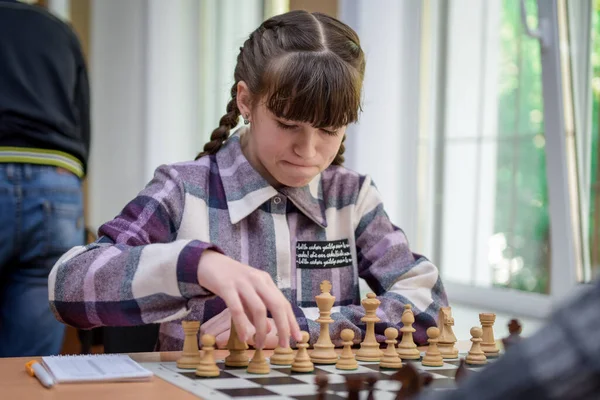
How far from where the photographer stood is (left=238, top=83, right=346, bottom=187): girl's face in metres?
1.59

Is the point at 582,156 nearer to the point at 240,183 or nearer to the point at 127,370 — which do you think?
the point at 240,183

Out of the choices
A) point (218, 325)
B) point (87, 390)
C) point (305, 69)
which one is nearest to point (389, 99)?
point (305, 69)

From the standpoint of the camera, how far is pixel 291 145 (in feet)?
5.25

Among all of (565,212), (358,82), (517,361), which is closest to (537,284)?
(565,212)

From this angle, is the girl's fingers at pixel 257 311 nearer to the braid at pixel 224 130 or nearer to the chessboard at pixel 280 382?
the chessboard at pixel 280 382

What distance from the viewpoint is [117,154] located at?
16.9 feet

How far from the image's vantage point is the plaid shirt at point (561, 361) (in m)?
0.38

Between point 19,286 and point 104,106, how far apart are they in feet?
10.1

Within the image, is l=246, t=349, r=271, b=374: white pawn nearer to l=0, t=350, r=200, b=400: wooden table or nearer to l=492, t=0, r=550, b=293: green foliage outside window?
l=0, t=350, r=200, b=400: wooden table

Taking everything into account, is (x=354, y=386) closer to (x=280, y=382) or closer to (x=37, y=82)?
(x=280, y=382)

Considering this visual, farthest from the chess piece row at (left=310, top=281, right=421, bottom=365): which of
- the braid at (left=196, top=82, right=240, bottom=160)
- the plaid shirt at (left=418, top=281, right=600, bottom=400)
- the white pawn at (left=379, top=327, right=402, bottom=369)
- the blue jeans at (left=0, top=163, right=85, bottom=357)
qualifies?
the blue jeans at (left=0, top=163, right=85, bottom=357)

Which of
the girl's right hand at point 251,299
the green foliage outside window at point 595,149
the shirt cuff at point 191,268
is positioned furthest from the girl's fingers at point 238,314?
the green foliage outside window at point 595,149

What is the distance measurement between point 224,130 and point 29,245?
79cm

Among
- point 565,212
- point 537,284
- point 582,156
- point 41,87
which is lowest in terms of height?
point 537,284
